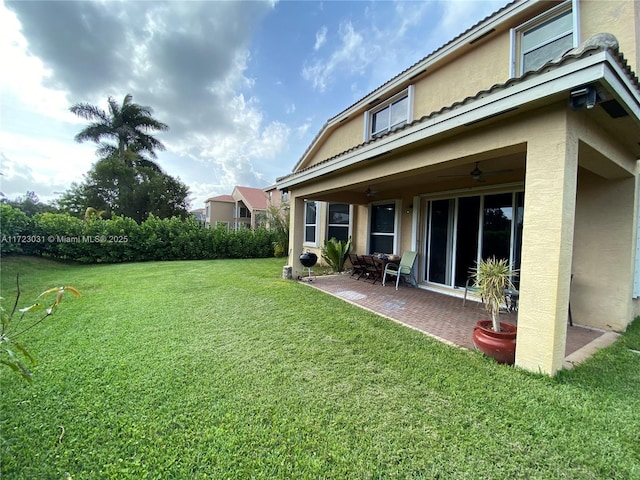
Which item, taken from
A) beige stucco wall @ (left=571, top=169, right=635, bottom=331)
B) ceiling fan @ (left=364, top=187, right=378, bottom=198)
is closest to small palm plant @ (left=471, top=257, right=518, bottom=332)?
beige stucco wall @ (left=571, top=169, right=635, bottom=331)

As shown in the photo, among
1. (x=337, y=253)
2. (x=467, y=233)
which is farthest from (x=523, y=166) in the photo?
(x=337, y=253)

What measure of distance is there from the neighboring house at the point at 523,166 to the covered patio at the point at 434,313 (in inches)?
27.0

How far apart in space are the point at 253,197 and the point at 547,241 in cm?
2938

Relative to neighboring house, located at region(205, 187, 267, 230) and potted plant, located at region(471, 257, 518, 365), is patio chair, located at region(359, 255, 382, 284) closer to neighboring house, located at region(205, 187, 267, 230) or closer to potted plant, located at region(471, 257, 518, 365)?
potted plant, located at region(471, 257, 518, 365)

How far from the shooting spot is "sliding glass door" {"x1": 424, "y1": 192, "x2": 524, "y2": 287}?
6027mm

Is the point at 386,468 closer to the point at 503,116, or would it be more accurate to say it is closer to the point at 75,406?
the point at 75,406

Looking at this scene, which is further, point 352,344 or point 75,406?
point 352,344

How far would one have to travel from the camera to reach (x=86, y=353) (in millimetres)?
3682

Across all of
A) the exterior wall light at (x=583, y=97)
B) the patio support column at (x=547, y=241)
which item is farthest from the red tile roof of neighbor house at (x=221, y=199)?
the exterior wall light at (x=583, y=97)

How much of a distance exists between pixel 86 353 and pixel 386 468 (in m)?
4.10

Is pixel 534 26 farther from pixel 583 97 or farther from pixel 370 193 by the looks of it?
pixel 370 193

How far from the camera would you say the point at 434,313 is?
18.2 ft

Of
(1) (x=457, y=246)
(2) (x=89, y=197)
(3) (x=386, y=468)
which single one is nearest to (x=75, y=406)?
(3) (x=386, y=468)

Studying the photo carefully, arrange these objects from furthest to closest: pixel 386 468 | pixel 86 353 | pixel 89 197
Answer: pixel 89 197
pixel 86 353
pixel 386 468
